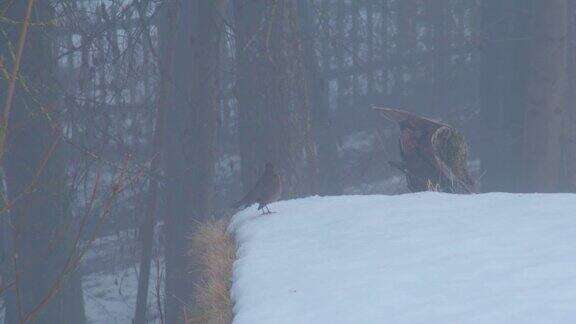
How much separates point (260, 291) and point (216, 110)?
7897mm

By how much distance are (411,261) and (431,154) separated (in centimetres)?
350

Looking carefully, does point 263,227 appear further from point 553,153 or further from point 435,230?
point 553,153

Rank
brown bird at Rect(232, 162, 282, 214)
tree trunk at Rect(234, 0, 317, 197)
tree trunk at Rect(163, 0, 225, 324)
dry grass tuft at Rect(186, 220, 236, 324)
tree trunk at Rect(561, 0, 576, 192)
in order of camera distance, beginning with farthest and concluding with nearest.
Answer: tree trunk at Rect(561, 0, 576, 192)
tree trunk at Rect(163, 0, 225, 324)
tree trunk at Rect(234, 0, 317, 197)
brown bird at Rect(232, 162, 282, 214)
dry grass tuft at Rect(186, 220, 236, 324)

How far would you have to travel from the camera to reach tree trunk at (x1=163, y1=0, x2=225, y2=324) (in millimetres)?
12453

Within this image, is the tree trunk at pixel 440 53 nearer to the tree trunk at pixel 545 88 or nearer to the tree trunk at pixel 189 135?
the tree trunk at pixel 545 88

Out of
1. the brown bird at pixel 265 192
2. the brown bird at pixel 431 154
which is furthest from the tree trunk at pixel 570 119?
the brown bird at pixel 265 192

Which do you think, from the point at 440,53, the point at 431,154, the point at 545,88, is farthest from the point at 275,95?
the point at 440,53

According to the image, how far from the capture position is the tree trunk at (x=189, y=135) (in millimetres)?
12453

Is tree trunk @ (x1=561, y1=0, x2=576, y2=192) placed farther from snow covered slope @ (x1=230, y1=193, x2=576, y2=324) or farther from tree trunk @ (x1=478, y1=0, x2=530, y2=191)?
snow covered slope @ (x1=230, y1=193, x2=576, y2=324)

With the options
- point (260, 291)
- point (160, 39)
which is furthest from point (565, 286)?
point (160, 39)

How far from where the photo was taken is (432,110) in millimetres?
21109

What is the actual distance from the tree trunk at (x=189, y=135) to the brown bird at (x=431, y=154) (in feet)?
12.3

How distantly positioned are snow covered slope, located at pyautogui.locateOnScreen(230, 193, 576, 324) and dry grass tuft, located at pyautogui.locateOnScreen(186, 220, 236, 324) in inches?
3.7

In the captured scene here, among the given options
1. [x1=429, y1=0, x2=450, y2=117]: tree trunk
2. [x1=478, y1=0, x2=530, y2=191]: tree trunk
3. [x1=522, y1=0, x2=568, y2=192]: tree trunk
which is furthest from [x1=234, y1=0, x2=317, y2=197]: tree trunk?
[x1=429, y1=0, x2=450, y2=117]: tree trunk
